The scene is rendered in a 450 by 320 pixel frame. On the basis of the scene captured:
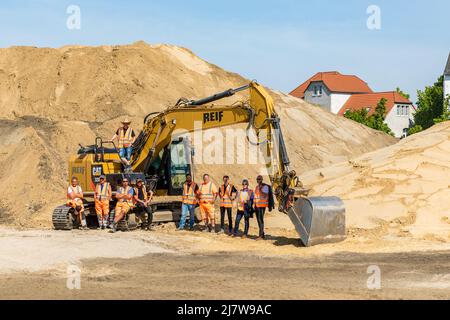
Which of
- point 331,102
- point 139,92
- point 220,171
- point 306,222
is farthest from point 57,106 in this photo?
point 331,102

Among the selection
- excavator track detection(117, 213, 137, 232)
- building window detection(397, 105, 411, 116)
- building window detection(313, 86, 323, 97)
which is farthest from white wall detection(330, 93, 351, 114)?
excavator track detection(117, 213, 137, 232)

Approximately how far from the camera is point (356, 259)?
1489 cm

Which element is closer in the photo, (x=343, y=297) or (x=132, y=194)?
(x=343, y=297)

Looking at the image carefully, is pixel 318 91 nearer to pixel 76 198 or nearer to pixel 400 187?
pixel 400 187

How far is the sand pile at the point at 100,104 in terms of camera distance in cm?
3050

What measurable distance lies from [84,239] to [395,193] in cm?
904

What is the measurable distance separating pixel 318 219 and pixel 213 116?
15.6 feet

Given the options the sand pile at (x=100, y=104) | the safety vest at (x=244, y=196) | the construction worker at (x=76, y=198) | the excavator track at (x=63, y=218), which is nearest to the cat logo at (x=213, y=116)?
the safety vest at (x=244, y=196)

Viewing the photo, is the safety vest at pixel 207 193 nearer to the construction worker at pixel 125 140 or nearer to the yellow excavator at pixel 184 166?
the yellow excavator at pixel 184 166

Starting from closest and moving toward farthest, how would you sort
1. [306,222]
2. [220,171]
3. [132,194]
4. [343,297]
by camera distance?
[343,297] → [306,222] → [132,194] → [220,171]

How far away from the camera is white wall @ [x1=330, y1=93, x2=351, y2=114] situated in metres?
77.9

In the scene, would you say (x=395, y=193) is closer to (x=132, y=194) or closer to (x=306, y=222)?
(x=306, y=222)

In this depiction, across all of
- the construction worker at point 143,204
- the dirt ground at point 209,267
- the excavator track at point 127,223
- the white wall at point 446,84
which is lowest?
the dirt ground at point 209,267
